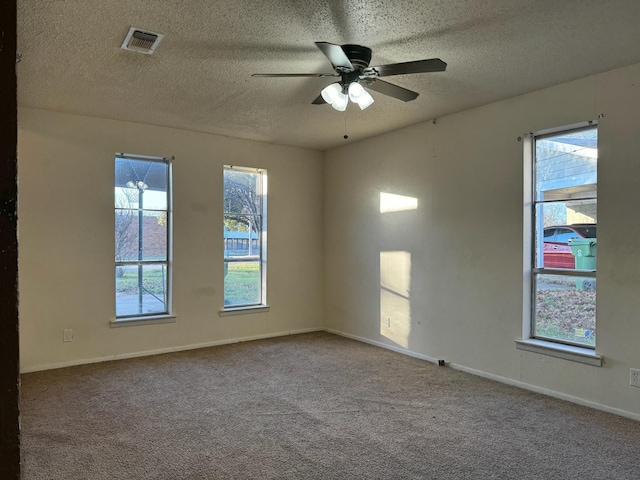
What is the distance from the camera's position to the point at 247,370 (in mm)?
4324

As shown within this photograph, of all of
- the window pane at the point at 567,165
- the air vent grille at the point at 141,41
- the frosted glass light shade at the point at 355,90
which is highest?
the air vent grille at the point at 141,41

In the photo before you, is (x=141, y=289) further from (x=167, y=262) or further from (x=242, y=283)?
(x=242, y=283)

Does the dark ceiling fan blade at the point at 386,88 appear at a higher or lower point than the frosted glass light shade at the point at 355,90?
higher

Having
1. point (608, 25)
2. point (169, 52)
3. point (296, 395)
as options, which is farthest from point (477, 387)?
point (169, 52)

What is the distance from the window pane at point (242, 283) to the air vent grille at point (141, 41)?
9.90 feet

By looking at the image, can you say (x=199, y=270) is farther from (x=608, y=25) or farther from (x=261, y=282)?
(x=608, y=25)

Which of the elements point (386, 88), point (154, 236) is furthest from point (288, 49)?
point (154, 236)

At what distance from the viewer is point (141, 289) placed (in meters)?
4.95

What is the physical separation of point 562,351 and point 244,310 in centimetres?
354

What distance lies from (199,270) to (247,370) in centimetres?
148

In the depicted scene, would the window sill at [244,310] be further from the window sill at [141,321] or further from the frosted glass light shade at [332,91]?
the frosted glass light shade at [332,91]

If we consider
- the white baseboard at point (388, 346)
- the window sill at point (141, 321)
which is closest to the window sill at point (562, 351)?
the white baseboard at point (388, 346)

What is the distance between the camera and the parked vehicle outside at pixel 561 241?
11.7 feet

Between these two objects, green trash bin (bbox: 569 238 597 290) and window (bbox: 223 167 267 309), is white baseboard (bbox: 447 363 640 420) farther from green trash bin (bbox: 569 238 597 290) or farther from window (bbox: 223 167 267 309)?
window (bbox: 223 167 267 309)
